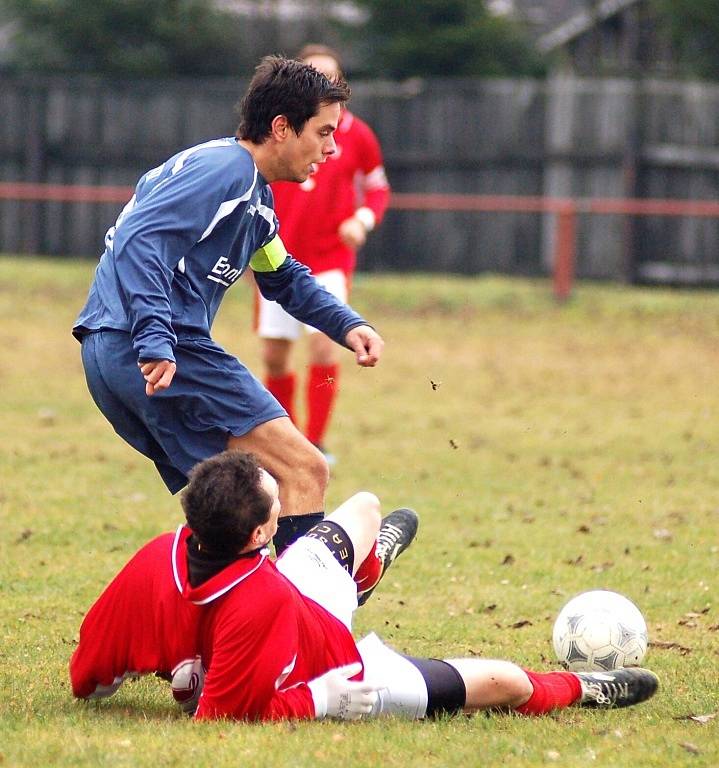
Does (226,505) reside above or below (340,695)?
above

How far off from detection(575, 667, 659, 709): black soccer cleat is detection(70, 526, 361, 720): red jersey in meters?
0.77

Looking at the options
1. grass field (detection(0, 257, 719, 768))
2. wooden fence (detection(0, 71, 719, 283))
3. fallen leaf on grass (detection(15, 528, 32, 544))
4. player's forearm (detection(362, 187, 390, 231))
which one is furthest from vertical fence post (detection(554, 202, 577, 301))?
fallen leaf on grass (detection(15, 528, 32, 544))

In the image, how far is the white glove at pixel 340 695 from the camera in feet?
13.1

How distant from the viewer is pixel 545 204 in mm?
18484

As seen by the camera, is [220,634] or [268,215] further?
[268,215]

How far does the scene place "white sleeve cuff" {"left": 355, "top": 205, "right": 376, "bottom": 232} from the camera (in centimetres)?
844

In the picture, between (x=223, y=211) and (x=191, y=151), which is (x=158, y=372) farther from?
(x=191, y=151)

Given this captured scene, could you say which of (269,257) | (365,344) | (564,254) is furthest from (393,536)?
(564,254)

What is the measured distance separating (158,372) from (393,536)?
50.0 inches

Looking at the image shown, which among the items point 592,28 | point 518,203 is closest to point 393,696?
point 518,203

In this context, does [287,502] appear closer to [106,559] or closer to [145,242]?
[145,242]

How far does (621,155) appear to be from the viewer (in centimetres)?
1834

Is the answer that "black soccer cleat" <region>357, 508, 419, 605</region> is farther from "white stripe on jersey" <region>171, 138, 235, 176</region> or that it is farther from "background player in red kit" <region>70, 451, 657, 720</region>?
"white stripe on jersey" <region>171, 138, 235, 176</region>

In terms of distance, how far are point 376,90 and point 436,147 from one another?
118 centimetres
